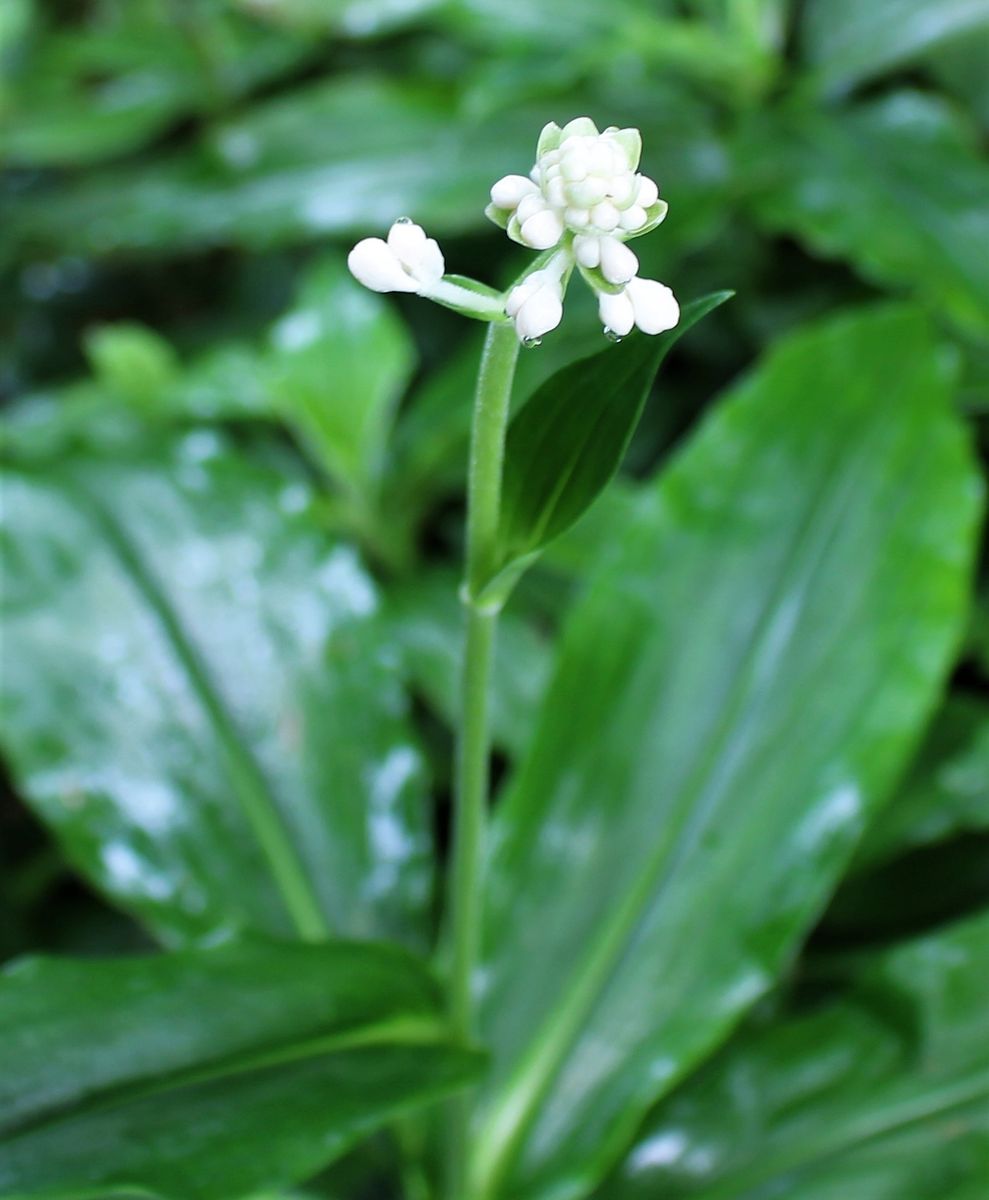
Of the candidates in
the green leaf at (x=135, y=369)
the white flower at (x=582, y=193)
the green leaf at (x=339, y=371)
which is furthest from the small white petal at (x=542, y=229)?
the green leaf at (x=135, y=369)

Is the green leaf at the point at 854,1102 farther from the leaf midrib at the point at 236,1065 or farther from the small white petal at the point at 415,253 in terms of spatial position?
the small white petal at the point at 415,253

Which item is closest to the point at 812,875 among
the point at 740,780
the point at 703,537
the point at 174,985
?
the point at 740,780

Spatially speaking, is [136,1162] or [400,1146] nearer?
[136,1162]

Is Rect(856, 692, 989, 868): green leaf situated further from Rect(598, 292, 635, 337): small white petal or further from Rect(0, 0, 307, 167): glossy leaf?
Rect(0, 0, 307, 167): glossy leaf

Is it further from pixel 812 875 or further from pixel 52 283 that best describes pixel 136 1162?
pixel 52 283

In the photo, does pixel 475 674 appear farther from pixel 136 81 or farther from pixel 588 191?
pixel 136 81

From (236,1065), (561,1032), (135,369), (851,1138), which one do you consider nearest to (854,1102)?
(851,1138)

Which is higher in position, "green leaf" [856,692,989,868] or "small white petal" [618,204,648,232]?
"small white petal" [618,204,648,232]

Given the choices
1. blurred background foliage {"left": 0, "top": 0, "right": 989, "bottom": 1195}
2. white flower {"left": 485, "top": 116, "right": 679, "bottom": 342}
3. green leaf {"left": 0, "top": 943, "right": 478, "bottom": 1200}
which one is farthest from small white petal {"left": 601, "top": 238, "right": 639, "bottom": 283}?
blurred background foliage {"left": 0, "top": 0, "right": 989, "bottom": 1195}
